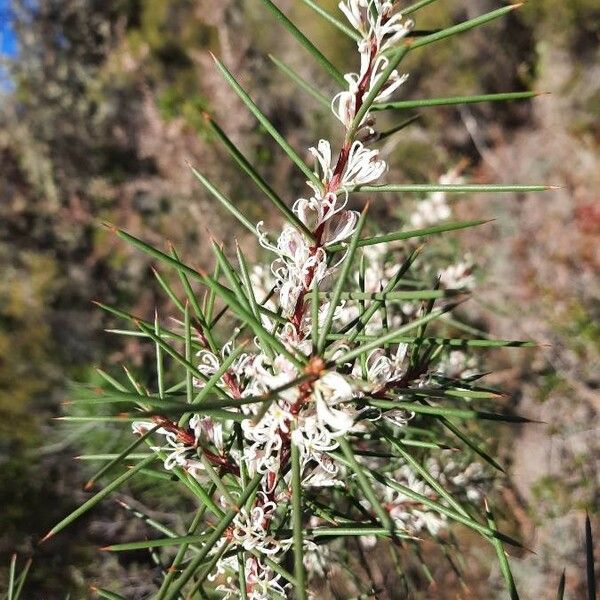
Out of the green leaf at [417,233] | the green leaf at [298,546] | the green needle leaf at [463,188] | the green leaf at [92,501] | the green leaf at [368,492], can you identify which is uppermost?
the green needle leaf at [463,188]

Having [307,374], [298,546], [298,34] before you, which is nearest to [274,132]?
[298,34]

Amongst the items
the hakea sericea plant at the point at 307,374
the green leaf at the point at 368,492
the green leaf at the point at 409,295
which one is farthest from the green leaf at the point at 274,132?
the green leaf at the point at 368,492

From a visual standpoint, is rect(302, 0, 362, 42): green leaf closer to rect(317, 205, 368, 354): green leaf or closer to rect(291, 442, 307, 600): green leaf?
rect(317, 205, 368, 354): green leaf

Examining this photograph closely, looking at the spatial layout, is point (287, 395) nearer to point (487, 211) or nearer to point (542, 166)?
point (487, 211)

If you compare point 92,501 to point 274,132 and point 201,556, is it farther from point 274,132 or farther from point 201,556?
point 274,132

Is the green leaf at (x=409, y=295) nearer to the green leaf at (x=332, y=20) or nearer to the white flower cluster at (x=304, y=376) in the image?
the white flower cluster at (x=304, y=376)

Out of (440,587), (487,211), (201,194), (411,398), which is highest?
(487,211)

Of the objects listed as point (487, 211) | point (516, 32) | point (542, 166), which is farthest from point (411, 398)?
point (516, 32)

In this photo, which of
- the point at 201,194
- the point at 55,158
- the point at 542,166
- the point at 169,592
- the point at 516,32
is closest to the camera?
the point at 169,592

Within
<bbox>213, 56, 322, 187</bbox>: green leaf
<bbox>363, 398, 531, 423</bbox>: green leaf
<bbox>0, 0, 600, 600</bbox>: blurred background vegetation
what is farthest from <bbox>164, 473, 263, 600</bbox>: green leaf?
<bbox>0, 0, 600, 600</bbox>: blurred background vegetation
